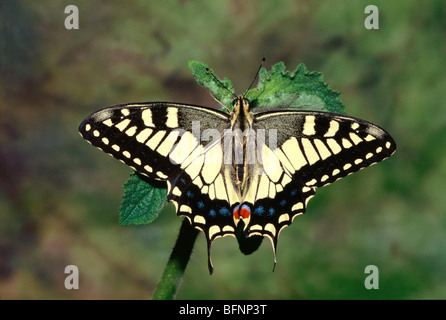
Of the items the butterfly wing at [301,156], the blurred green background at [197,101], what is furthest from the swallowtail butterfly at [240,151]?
the blurred green background at [197,101]

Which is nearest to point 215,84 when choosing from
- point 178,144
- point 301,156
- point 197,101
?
point 178,144

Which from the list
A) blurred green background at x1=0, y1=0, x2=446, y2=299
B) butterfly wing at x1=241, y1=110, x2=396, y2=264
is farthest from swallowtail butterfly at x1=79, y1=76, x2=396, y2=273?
blurred green background at x1=0, y1=0, x2=446, y2=299

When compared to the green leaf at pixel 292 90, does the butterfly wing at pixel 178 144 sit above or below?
below

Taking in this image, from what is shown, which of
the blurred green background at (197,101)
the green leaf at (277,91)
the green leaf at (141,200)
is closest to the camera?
the green leaf at (141,200)

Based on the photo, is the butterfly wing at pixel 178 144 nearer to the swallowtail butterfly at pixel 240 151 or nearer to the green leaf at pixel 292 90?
the swallowtail butterfly at pixel 240 151

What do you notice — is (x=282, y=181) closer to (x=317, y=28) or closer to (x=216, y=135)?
(x=216, y=135)

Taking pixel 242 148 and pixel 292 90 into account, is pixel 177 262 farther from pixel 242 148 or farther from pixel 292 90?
pixel 292 90

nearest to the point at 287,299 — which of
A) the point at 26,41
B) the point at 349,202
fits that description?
the point at 349,202

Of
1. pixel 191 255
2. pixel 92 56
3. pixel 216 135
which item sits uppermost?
pixel 92 56
